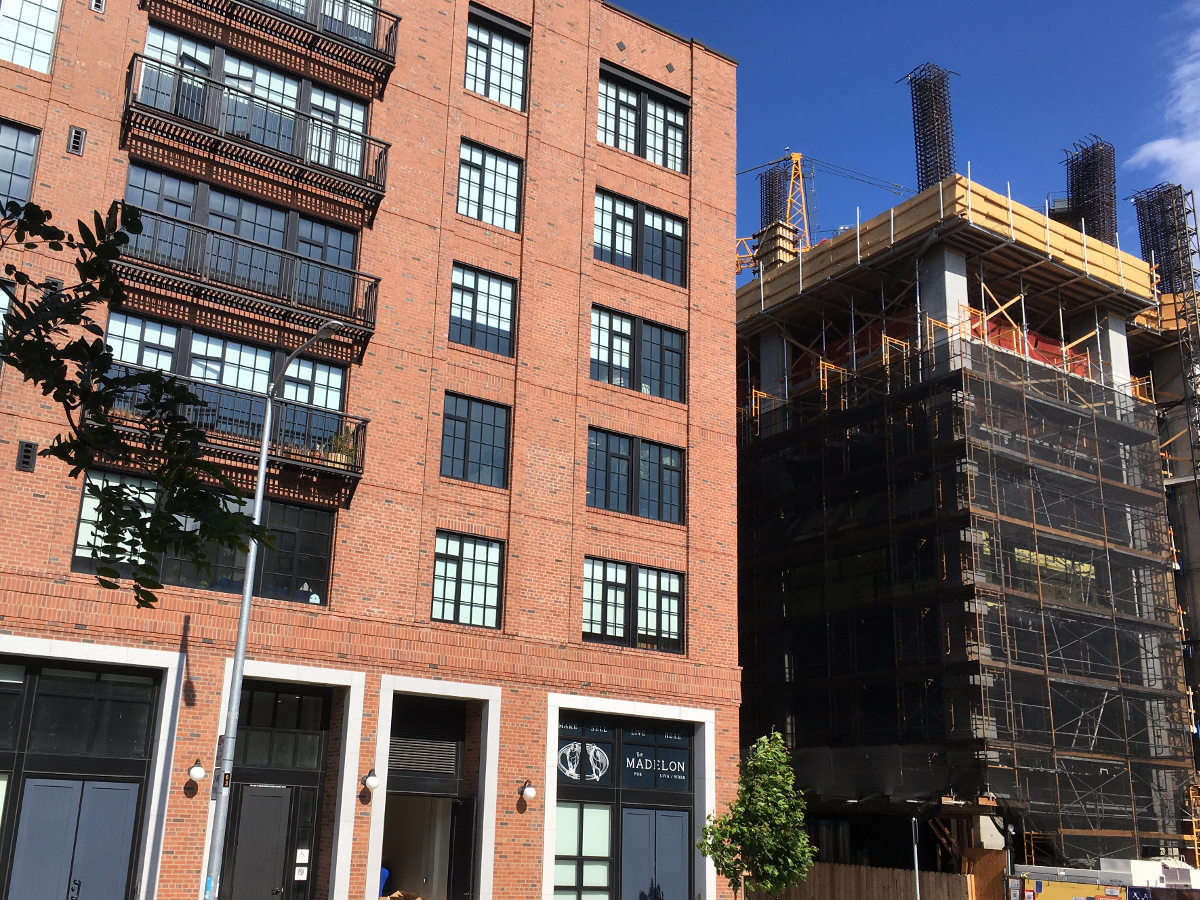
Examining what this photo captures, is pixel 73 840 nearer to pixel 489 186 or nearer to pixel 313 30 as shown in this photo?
pixel 489 186

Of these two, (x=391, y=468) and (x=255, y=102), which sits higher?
(x=255, y=102)

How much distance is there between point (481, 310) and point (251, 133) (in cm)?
672

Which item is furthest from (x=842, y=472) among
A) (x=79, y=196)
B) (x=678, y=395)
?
(x=79, y=196)

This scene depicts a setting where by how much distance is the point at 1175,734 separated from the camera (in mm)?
41969

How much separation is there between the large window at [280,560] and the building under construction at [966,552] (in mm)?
20772

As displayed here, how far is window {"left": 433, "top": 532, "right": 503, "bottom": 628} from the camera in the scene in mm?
27562

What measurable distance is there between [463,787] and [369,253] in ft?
41.0

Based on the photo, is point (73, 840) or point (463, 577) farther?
point (463, 577)

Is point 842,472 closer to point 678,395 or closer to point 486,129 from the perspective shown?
point 678,395

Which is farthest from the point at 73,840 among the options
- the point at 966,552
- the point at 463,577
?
the point at 966,552

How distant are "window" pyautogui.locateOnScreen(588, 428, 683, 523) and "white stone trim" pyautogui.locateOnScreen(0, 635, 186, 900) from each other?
436 inches

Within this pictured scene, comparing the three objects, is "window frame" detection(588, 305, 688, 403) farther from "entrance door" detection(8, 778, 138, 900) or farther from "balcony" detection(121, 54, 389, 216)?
"entrance door" detection(8, 778, 138, 900)

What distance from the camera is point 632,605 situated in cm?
3022

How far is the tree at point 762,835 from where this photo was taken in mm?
27750
